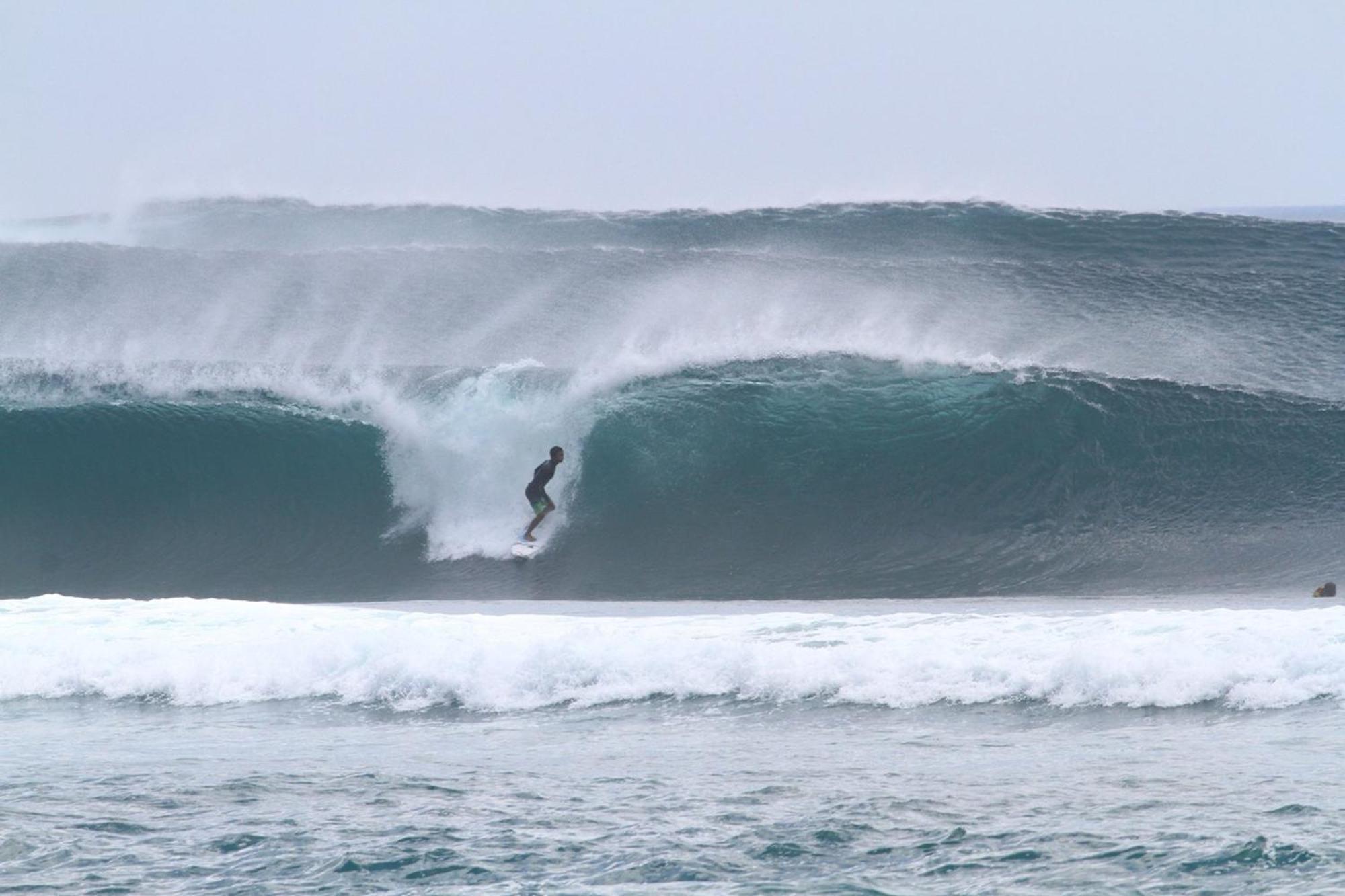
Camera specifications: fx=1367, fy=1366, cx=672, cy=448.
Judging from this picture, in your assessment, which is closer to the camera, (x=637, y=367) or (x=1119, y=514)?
(x=1119, y=514)

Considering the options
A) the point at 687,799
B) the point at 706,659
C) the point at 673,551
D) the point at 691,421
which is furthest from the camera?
the point at 691,421

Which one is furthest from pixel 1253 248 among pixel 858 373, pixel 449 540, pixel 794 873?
pixel 794 873

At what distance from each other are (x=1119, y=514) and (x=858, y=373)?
10.1ft

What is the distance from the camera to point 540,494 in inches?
469

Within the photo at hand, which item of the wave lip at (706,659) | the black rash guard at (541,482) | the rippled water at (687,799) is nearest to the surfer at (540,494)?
the black rash guard at (541,482)

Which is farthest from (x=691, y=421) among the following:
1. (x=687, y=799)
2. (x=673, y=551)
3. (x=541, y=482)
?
(x=687, y=799)

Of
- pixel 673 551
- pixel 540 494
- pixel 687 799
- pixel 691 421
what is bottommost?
pixel 687 799

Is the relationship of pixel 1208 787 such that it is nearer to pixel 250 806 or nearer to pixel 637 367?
pixel 250 806

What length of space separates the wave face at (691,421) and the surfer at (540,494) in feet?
0.93

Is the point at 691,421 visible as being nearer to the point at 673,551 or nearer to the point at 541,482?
the point at 673,551

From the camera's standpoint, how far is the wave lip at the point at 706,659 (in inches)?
273

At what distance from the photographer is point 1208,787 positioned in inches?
213

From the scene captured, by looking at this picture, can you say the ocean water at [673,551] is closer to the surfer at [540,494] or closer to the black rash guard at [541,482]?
the surfer at [540,494]

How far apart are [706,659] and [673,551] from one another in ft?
14.0
